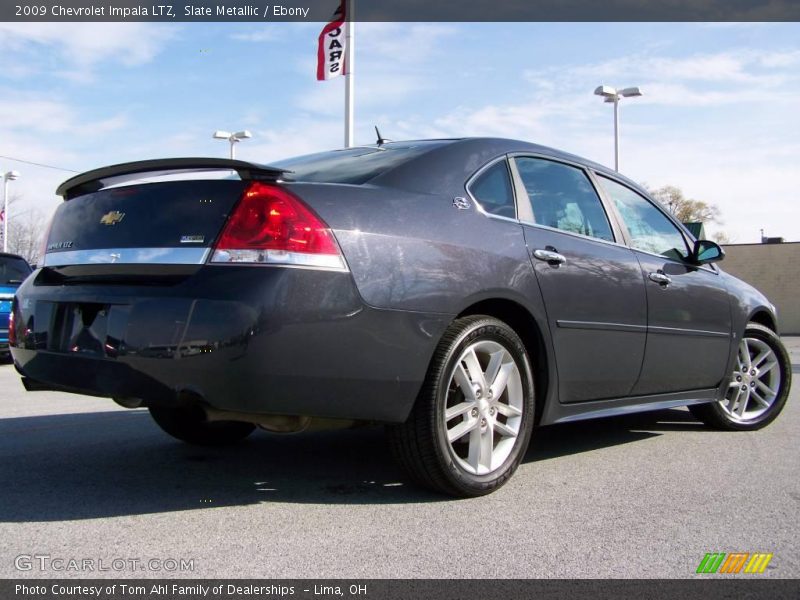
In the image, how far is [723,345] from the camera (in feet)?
16.5

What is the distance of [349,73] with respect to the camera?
15.9 m

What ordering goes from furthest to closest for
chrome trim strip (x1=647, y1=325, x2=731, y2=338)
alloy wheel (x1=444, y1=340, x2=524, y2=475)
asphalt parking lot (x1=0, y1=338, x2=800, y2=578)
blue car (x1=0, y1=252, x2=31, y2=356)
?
blue car (x1=0, y1=252, x2=31, y2=356), chrome trim strip (x1=647, y1=325, x2=731, y2=338), alloy wheel (x1=444, y1=340, x2=524, y2=475), asphalt parking lot (x1=0, y1=338, x2=800, y2=578)

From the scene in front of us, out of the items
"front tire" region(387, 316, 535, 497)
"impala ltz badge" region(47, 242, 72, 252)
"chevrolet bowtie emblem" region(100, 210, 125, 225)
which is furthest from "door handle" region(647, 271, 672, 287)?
"impala ltz badge" region(47, 242, 72, 252)

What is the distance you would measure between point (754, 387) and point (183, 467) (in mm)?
3757

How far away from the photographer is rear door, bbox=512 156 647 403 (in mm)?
3777

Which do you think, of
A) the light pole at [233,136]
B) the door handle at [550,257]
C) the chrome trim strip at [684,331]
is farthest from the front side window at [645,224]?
the light pole at [233,136]

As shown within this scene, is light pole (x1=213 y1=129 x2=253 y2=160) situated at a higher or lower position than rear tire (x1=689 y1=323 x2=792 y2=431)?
higher

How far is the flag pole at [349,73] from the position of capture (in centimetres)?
1533

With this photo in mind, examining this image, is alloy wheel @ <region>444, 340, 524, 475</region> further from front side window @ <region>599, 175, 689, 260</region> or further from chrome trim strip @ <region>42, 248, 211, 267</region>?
front side window @ <region>599, 175, 689, 260</region>

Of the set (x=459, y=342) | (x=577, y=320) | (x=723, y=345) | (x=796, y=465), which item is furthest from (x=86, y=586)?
(x=723, y=345)

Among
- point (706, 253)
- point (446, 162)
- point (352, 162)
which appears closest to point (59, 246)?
point (352, 162)

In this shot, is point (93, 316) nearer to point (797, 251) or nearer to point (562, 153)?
point (562, 153)

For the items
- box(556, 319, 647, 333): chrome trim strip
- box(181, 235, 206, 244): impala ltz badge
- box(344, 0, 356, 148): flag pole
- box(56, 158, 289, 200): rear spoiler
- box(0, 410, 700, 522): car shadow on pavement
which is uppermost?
box(344, 0, 356, 148): flag pole

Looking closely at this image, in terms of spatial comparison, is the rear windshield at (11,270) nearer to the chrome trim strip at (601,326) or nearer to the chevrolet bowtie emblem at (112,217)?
the chevrolet bowtie emblem at (112,217)
